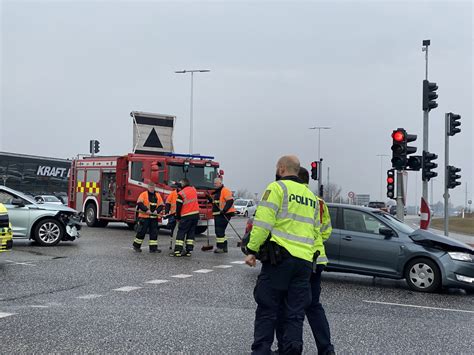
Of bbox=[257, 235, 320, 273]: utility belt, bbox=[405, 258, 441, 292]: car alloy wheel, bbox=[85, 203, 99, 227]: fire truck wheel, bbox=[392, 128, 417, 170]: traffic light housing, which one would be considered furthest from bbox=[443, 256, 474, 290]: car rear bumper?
bbox=[85, 203, 99, 227]: fire truck wheel

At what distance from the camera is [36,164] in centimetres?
3638

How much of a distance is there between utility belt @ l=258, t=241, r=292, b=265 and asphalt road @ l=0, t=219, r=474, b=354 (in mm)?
1266

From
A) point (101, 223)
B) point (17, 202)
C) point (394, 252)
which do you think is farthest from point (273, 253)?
point (101, 223)

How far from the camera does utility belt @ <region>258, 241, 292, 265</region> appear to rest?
15.9ft

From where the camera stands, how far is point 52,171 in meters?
37.5

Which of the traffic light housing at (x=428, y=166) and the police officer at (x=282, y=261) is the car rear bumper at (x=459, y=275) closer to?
the police officer at (x=282, y=261)

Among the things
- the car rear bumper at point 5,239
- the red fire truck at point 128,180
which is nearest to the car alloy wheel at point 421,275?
the car rear bumper at point 5,239

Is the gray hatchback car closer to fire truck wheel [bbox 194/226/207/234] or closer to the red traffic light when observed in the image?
the red traffic light

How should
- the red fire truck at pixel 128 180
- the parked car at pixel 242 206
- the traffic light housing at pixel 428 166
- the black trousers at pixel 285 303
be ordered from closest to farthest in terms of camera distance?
the black trousers at pixel 285 303 → the traffic light housing at pixel 428 166 → the red fire truck at pixel 128 180 → the parked car at pixel 242 206

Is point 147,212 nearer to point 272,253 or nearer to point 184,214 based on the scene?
point 184,214

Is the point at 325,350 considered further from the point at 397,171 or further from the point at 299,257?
the point at 397,171

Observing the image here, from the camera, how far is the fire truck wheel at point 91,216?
23189mm

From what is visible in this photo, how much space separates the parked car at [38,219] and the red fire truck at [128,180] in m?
4.92

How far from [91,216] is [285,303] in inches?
766
